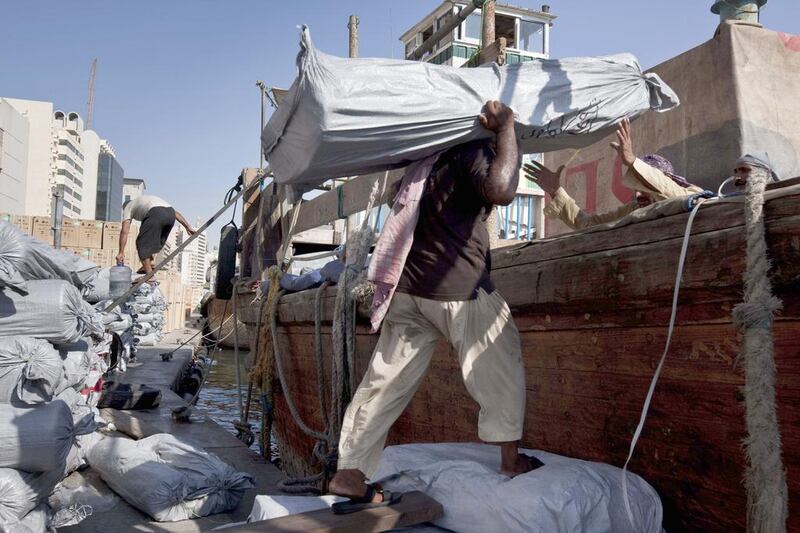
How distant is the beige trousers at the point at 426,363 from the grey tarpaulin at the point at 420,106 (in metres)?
0.59

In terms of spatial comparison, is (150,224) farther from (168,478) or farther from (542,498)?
(542,498)

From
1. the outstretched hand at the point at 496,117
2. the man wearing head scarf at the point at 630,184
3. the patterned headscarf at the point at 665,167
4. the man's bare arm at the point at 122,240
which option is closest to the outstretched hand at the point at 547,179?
the man wearing head scarf at the point at 630,184

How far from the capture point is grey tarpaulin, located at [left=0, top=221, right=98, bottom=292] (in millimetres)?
2791

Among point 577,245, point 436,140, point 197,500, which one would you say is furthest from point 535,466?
point 197,500

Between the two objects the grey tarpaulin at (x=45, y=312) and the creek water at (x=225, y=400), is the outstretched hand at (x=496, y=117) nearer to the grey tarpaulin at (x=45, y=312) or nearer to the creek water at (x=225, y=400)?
the grey tarpaulin at (x=45, y=312)

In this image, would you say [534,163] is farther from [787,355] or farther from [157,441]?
[157,441]

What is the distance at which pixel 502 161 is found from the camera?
2.16 metres

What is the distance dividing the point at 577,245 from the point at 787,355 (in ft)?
2.68

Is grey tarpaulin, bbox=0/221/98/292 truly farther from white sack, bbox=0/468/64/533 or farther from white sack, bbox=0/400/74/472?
white sack, bbox=0/468/64/533

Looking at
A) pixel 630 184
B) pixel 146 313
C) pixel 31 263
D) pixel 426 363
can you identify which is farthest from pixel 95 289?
pixel 146 313

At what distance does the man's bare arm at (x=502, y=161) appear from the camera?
7.03 ft

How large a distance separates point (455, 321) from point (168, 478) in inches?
78.7

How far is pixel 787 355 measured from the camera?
1746 millimetres

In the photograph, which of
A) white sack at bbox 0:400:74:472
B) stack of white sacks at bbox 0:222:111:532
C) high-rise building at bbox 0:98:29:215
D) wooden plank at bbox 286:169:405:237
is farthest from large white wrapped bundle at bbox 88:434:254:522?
high-rise building at bbox 0:98:29:215
